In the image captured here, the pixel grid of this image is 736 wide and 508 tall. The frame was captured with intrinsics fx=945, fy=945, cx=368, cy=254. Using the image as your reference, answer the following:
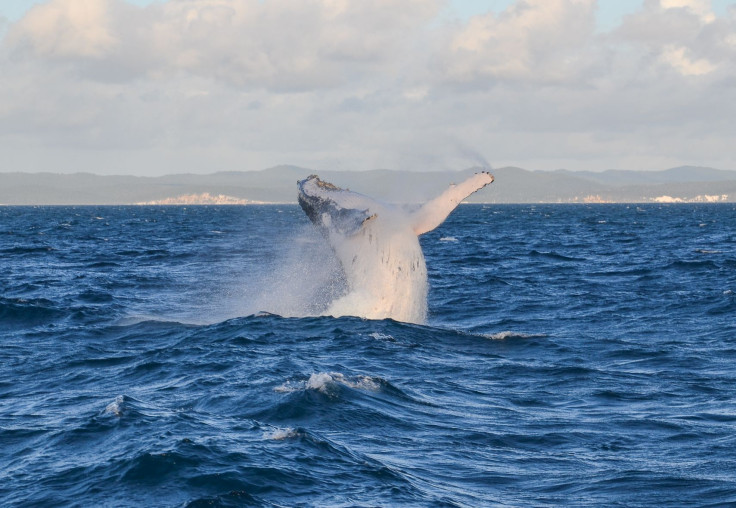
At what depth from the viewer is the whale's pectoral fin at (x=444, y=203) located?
1714 centimetres

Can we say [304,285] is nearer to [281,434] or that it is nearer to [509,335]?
[509,335]

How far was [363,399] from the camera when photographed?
44.0ft

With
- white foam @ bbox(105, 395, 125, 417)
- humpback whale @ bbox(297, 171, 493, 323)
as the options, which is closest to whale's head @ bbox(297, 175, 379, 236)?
humpback whale @ bbox(297, 171, 493, 323)

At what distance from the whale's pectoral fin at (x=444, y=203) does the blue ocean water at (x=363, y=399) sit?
238 centimetres

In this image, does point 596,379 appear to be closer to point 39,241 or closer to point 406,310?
point 406,310

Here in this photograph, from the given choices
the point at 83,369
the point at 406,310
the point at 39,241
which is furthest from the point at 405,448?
the point at 39,241

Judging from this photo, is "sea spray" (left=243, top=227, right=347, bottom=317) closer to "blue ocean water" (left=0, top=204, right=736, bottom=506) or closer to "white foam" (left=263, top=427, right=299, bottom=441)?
"blue ocean water" (left=0, top=204, right=736, bottom=506)

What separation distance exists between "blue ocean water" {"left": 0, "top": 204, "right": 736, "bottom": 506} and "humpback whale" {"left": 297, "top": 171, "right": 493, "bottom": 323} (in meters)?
0.88

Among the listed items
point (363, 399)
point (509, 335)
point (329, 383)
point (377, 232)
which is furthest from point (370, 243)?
point (363, 399)

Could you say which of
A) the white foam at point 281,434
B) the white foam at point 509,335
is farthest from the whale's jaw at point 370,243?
the white foam at point 281,434

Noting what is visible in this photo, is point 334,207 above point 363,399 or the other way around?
above

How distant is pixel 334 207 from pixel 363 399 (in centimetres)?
548

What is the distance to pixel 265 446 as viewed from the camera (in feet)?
35.8

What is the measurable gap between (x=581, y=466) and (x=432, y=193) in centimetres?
834
